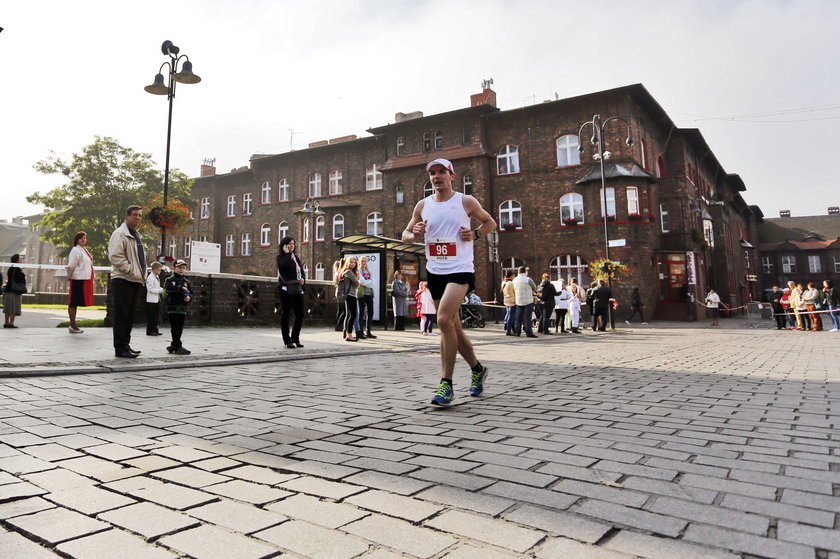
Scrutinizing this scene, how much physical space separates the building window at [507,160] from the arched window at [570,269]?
5.83 meters

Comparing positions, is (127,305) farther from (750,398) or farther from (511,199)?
(511,199)

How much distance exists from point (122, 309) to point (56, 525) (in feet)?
19.4

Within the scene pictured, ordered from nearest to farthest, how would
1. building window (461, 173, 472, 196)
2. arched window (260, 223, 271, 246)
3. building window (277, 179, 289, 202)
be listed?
building window (461, 173, 472, 196) → building window (277, 179, 289, 202) → arched window (260, 223, 271, 246)

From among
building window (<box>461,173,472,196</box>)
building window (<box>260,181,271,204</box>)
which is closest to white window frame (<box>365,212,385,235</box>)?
building window (<box>461,173,472,196</box>)

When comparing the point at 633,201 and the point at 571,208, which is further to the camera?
the point at 571,208

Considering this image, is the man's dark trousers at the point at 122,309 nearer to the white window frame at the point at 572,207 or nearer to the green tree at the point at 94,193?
the white window frame at the point at 572,207

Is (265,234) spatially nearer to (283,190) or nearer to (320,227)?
(283,190)

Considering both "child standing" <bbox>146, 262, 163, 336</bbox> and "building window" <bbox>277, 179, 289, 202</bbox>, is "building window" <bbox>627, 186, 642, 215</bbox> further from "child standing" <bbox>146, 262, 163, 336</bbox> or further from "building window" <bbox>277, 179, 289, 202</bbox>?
"building window" <bbox>277, 179, 289, 202</bbox>

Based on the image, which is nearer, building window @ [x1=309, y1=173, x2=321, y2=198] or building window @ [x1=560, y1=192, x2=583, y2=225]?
building window @ [x1=560, y1=192, x2=583, y2=225]

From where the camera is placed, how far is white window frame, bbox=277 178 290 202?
41500 mm

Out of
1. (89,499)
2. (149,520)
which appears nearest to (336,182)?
(89,499)

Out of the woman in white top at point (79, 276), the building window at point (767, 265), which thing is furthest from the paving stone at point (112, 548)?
the building window at point (767, 265)

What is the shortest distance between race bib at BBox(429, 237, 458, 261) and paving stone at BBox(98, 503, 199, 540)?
3.02 m

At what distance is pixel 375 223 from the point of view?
119 feet
